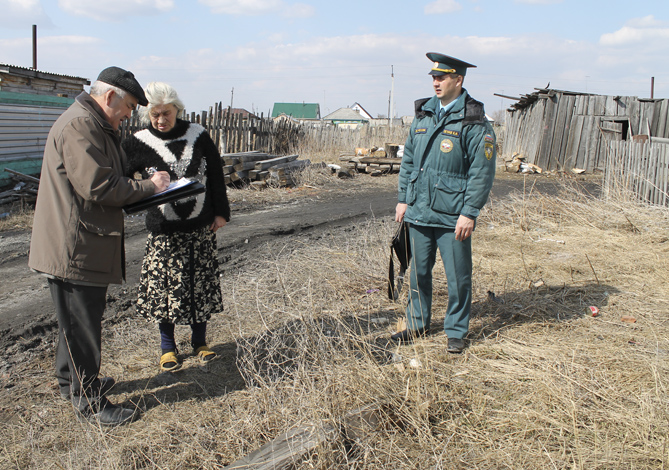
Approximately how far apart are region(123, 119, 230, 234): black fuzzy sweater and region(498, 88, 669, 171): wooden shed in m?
12.2

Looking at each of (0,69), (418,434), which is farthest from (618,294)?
(0,69)

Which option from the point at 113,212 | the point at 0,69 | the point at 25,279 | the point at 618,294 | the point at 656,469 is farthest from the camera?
the point at 0,69

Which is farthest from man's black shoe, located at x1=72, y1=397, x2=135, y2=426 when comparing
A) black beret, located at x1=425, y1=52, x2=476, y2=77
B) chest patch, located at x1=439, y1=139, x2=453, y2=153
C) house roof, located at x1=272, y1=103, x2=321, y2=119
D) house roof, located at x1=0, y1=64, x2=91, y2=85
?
house roof, located at x1=272, y1=103, x2=321, y2=119

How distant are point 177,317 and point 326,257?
262 centimetres

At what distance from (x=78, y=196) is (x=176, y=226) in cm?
70

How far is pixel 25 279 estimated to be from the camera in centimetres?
502

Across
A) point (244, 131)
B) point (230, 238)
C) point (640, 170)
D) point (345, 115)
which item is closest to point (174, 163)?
point (230, 238)

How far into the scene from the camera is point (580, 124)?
15328 millimetres

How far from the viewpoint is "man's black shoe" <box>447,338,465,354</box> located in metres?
3.22

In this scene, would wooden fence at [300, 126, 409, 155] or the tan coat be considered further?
wooden fence at [300, 126, 409, 155]

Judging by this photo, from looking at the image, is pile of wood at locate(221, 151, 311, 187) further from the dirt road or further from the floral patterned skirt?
the floral patterned skirt

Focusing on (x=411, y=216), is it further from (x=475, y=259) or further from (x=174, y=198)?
(x=475, y=259)

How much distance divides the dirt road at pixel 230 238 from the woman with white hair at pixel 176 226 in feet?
4.12

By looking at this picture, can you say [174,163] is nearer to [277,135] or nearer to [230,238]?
[230,238]
